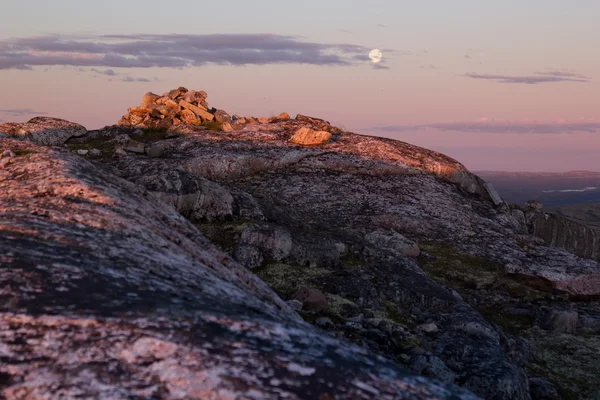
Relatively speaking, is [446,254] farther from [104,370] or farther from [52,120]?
[52,120]

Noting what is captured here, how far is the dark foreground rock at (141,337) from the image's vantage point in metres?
6.11

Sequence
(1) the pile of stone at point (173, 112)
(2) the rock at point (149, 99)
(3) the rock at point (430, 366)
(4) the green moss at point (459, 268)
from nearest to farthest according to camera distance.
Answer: (3) the rock at point (430, 366) < (4) the green moss at point (459, 268) < (1) the pile of stone at point (173, 112) < (2) the rock at point (149, 99)

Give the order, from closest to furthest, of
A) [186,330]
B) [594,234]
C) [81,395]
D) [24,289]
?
[81,395], [186,330], [24,289], [594,234]

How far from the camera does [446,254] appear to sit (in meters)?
31.1

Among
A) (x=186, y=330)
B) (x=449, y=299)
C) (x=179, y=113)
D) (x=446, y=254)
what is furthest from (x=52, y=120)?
(x=186, y=330)

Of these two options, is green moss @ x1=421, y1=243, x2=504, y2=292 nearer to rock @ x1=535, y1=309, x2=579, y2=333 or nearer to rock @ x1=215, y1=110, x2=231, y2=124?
rock @ x1=535, y1=309, x2=579, y2=333

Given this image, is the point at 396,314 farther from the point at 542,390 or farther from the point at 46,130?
the point at 46,130

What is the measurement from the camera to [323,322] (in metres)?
16.1

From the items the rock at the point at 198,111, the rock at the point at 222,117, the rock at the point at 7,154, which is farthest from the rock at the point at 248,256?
the rock at the point at 198,111

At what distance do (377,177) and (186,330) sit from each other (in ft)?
106

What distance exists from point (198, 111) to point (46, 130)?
11.6 metres

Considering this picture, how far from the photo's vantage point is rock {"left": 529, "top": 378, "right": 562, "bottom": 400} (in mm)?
16516

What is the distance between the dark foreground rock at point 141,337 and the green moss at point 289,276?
8.93 m

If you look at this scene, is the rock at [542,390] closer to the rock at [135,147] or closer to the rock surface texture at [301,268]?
the rock surface texture at [301,268]
